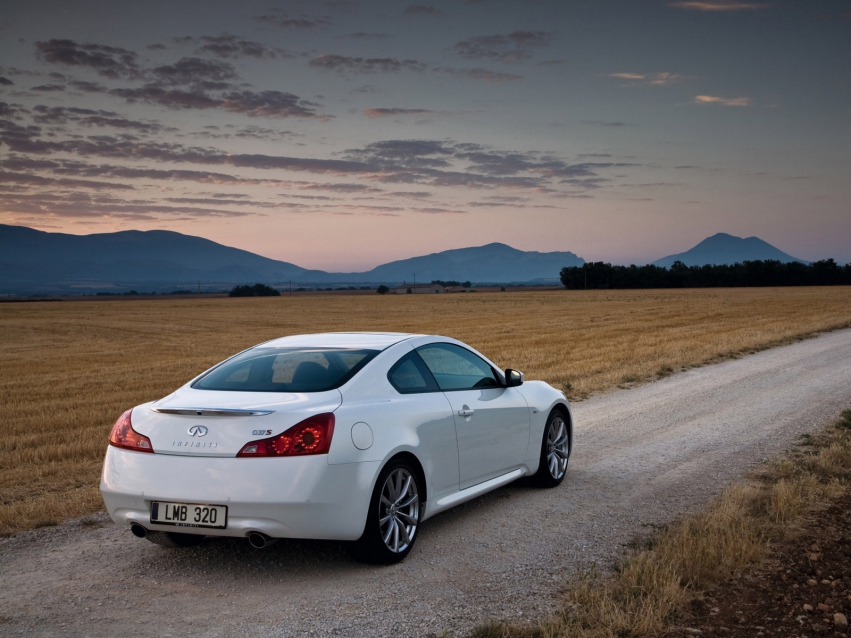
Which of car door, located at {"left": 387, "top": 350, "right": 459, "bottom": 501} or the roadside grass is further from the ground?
car door, located at {"left": 387, "top": 350, "right": 459, "bottom": 501}

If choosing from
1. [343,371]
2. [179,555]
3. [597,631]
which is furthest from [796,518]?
[179,555]

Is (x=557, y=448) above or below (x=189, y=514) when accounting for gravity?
below

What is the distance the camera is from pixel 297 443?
200 inches

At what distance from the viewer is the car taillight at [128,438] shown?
5.33m

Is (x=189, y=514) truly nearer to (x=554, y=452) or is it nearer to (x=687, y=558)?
(x=687, y=558)

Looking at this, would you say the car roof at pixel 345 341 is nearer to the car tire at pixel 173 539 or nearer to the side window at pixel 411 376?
the side window at pixel 411 376

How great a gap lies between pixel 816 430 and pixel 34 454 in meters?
9.22

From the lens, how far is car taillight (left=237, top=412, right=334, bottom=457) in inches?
199

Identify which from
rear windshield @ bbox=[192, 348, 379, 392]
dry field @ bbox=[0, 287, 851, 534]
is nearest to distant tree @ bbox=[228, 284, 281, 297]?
dry field @ bbox=[0, 287, 851, 534]

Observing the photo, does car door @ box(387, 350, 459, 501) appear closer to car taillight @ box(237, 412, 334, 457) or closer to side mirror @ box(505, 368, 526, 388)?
car taillight @ box(237, 412, 334, 457)

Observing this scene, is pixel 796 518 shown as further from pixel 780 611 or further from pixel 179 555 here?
pixel 179 555

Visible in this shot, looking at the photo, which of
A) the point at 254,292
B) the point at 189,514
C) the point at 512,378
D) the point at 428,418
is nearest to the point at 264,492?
the point at 189,514

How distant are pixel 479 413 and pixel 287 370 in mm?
1610

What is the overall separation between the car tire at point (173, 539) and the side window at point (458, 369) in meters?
2.11
